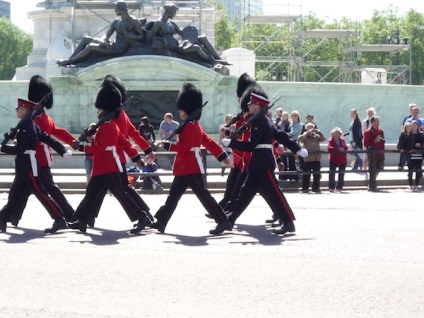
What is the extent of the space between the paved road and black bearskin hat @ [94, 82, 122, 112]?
1.44 meters

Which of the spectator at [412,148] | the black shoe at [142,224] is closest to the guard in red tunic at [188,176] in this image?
the black shoe at [142,224]

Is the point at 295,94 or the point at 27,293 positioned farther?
the point at 295,94

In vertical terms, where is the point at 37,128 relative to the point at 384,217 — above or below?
above

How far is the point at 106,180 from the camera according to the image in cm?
1349

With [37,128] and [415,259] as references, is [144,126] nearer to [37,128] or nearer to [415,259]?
[37,128]

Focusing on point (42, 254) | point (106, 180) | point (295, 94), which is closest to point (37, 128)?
point (106, 180)

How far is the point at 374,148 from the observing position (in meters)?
22.1

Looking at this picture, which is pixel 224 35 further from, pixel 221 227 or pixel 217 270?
pixel 217 270

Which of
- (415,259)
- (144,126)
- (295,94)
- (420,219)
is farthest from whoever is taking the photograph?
(295,94)

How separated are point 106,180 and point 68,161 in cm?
1450

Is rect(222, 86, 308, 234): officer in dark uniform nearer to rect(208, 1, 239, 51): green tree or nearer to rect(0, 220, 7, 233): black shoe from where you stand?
rect(0, 220, 7, 233): black shoe

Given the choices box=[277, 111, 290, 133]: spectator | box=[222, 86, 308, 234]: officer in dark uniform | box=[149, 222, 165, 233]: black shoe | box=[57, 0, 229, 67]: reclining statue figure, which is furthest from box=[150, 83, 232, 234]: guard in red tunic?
box=[57, 0, 229, 67]: reclining statue figure

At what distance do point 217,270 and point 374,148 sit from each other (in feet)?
40.9

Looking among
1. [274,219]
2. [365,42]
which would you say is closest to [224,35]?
[365,42]
